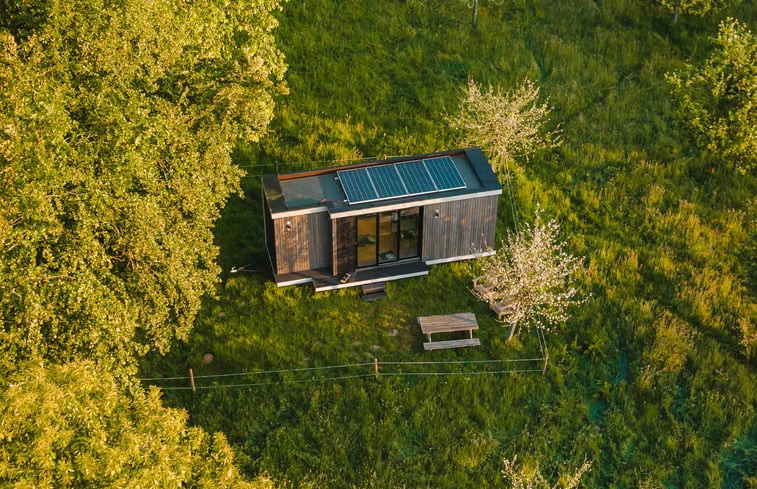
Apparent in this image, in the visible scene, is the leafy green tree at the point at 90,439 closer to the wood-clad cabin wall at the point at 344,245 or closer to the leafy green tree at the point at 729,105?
the wood-clad cabin wall at the point at 344,245

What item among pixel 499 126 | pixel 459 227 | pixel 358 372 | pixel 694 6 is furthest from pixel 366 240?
→ pixel 694 6

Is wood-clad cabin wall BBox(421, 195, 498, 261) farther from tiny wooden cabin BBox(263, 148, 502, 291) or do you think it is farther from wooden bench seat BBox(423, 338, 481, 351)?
wooden bench seat BBox(423, 338, 481, 351)

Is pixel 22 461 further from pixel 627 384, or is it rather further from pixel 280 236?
pixel 627 384

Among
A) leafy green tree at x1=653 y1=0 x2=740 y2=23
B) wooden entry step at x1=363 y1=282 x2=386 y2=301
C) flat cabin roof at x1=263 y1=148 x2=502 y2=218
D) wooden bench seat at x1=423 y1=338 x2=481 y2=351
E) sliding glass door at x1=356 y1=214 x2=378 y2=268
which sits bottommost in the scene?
wooden bench seat at x1=423 y1=338 x2=481 y2=351

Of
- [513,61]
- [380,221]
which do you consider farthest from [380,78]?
[380,221]

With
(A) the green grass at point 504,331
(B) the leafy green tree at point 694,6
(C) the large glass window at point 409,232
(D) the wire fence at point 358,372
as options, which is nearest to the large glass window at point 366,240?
(C) the large glass window at point 409,232

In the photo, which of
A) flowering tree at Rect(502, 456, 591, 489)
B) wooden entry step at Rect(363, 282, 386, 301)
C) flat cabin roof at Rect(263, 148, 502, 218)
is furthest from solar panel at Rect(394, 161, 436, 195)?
flowering tree at Rect(502, 456, 591, 489)

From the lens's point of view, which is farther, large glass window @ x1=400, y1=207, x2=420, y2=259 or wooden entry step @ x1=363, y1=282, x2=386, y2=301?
large glass window @ x1=400, y1=207, x2=420, y2=259

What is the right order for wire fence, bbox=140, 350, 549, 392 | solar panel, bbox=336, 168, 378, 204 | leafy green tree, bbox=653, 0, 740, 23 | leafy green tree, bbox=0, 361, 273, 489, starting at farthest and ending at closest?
leafy green tree, bbox=653, 0, 740, 23, solar panel, bbox=336, 168, 378, 204, wire fence, bbox=140, 350, 549, 392, leafy green tree, bbox=0, 361, 273, 489
